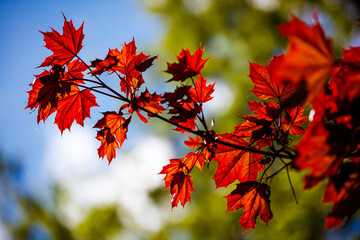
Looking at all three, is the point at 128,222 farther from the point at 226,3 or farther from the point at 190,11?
the point at 226,3

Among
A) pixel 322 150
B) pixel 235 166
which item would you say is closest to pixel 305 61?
pixel 322 150

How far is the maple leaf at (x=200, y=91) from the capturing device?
110cm

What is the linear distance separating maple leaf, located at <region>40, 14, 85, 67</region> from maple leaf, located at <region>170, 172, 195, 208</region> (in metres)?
0.78

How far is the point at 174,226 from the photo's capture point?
6293mm

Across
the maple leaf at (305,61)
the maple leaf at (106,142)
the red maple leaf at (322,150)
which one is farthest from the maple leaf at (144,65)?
the red maple leaf at (322,150)

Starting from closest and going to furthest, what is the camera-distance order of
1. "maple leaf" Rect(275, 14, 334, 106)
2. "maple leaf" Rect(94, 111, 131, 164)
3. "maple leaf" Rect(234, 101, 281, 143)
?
"maple leaf" Rect(275, 14, 334, 106) < "maple leaf" Rect(234, 101, 281, 143) < "maple leaf" Rect(94, 111, 131, 164)

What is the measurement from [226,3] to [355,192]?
288 inches

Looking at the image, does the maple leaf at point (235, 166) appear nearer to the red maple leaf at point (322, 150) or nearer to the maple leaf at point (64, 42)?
the red maple leaf at point (322, 150)

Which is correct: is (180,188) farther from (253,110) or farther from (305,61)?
(305,61)

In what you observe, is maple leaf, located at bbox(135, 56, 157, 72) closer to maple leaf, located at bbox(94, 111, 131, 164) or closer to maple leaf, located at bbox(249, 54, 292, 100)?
maple leaf, located at bbox(94, 111, 131, 164)

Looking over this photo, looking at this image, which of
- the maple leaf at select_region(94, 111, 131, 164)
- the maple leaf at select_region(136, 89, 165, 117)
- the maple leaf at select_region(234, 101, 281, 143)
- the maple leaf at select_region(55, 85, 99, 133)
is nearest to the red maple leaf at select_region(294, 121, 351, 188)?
the maple leaf at select_region(234, 101, 281, 143)

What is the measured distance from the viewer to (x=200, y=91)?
1119mm

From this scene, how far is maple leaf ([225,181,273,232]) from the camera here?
3.44 feet

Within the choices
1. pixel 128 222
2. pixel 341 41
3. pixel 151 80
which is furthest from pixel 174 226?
pixel 341 41
